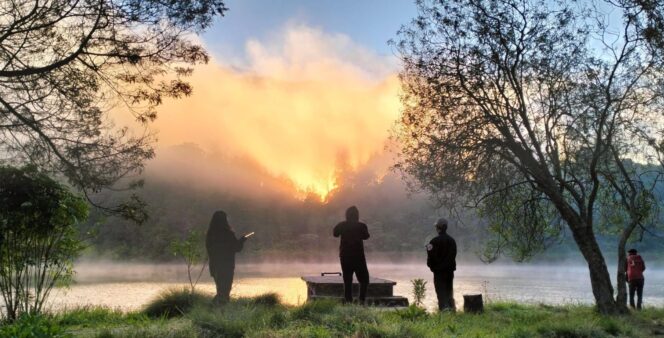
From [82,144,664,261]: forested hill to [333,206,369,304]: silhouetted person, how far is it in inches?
3250

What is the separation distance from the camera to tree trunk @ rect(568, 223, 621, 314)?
12.4 m

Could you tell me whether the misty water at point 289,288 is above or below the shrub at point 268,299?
below

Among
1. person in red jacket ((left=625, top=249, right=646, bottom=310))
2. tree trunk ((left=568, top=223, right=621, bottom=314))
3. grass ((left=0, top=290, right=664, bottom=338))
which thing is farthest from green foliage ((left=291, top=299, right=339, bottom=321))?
person in red jacket ((left=625, top=249, right=646, bottom=310))

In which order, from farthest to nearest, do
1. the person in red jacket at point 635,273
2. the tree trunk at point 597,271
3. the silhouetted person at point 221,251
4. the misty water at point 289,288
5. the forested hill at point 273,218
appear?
the forested hill at point 273,218
the misty water at point 289,288
the person in red jacket at point 635,273
the tree trunk at point 597,271
the silhouetted person at point 221,251

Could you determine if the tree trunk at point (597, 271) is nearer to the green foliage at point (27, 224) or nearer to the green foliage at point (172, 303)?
the green foliage at point (172, 303)

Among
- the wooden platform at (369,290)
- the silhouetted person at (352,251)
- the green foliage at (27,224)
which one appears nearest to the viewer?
the green foliage at (27,224)

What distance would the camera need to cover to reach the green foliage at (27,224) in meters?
9.11

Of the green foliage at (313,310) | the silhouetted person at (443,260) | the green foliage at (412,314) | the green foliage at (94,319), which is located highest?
the silhouetted person at (443,260)

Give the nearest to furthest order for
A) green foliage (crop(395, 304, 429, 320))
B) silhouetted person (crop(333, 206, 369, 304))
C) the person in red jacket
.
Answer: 1. green foliage (crop(395, 304, 429, 320))
2. silhouetted person (crop(333, 206, 369, 304))
3. the person in red jacket

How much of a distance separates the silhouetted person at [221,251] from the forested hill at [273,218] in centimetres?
8235

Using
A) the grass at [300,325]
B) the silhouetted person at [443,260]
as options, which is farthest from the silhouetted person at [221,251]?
the silhouetted person at [443,260]

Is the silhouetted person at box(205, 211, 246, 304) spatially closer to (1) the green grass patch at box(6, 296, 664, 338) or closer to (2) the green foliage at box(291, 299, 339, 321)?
(1) the green grass patch at box(6, 296, 664, 338)

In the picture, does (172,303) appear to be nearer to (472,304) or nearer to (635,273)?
(472,304)

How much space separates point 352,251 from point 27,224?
19.7 ft
